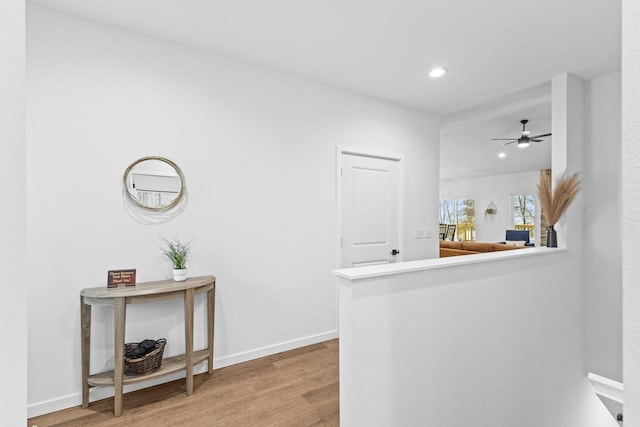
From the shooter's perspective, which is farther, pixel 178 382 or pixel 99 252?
pixel 178 382

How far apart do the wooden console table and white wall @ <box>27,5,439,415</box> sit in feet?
0.33

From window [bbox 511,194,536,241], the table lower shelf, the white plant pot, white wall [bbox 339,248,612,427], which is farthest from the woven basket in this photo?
window [bbox 511,194,536,241]

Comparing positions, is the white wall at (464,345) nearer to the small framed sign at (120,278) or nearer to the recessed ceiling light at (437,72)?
the small framed sign at (120,278)

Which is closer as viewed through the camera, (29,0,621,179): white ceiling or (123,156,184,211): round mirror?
(29,0,621,179): white ceiling

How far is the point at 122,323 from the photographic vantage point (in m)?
1.91

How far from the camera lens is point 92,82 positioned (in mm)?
2094

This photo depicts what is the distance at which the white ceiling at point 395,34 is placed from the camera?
1982 millimetres

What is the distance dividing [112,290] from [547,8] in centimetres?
343

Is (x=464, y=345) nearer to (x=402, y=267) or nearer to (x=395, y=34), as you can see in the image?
(x=402, y=267)

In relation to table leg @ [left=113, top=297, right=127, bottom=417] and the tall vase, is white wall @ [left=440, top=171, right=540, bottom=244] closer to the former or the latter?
the tall vase

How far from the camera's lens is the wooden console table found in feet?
6.26

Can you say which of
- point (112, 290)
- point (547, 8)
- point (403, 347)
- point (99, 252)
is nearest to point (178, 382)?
point (112, 290)

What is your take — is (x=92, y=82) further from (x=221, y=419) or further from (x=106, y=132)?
(x=221, y=419)

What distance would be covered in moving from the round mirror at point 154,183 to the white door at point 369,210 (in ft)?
5.33
